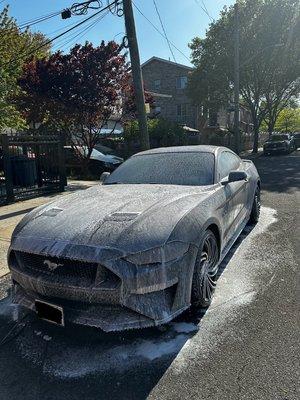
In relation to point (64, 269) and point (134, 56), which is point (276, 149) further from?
point (64, 269)

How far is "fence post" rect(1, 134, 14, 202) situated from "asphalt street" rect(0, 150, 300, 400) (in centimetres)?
459

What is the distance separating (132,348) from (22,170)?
6.77 m

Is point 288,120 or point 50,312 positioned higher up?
point 288,120

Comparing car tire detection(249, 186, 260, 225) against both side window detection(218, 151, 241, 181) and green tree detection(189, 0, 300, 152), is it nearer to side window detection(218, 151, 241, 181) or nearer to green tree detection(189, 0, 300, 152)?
side window detection(218, 151, 241, 181)

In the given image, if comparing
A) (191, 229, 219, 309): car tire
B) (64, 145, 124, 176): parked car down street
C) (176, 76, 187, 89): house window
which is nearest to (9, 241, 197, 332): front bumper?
(191, 229, 219, 309): car tire

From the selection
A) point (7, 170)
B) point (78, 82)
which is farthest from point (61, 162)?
point (78, 82)

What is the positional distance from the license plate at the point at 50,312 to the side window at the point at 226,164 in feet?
7.83

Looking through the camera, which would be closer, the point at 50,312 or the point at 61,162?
the point at 50,312

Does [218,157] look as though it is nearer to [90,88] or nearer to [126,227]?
[126,227]

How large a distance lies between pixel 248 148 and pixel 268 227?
104 feet

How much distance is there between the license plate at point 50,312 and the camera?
2.74 metres

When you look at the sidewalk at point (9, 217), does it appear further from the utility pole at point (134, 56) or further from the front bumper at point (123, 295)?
the utility pole at point (134, 56)

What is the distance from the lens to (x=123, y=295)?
2.58 metres

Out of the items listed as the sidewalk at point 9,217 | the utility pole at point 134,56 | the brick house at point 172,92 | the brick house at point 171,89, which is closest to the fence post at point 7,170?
the sidewalk at point 9,217
